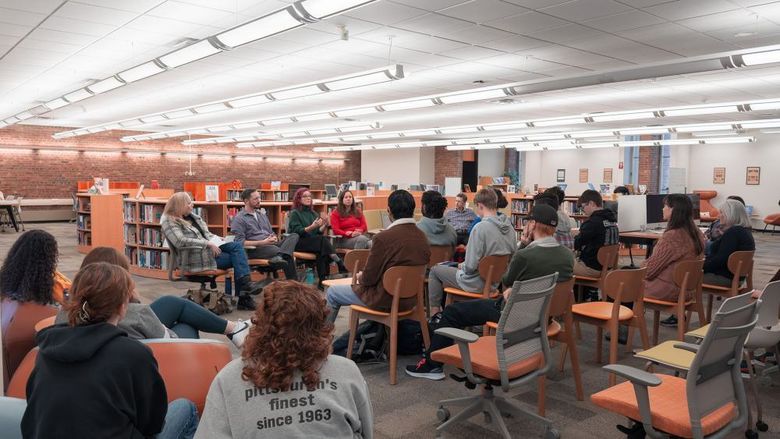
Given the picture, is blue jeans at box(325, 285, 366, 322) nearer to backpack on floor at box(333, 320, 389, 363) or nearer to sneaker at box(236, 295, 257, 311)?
backpack on floor at box(333, 320, 389, 363)

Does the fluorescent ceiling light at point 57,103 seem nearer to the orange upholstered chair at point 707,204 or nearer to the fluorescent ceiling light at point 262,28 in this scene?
the fluorescent ceiling light at point 262,28

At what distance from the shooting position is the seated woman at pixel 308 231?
7.44 m

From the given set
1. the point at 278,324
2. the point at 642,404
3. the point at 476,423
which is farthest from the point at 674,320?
the point at 278,324

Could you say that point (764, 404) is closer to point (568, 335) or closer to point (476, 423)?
point (568, 335)

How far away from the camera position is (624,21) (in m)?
6.20

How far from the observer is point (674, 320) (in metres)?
6.08

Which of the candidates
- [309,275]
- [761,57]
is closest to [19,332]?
[309,275]

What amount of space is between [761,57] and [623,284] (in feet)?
11.0

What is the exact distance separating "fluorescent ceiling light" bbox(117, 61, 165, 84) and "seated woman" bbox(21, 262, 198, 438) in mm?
5579

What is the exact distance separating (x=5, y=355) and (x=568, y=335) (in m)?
3.04

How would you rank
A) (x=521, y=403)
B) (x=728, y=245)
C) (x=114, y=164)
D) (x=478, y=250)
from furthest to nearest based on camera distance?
(x=114, y=164)
(x=728, y=245)
(x=478, y=250)
(x=521, y=403)

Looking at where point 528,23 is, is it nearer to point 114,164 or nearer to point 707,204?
point 707,204

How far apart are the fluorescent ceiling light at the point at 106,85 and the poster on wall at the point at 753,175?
17.7 meters

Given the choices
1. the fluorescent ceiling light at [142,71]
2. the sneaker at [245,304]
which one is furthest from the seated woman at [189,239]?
the fluorescent ceiling light at [142,71]
